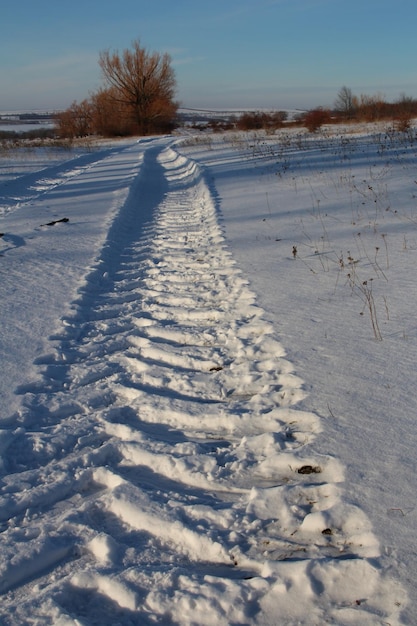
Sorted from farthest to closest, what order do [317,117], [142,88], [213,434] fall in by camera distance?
[142,88] → [317,117] → [213,434]

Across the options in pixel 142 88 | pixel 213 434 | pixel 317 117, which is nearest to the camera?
pixel 213 434

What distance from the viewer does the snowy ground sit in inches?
73.4

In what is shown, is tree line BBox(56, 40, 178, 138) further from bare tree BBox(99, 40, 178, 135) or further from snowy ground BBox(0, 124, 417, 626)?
snowy ground BBox(0, 124, 417, 626)

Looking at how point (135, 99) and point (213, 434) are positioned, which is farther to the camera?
point (135, 99)

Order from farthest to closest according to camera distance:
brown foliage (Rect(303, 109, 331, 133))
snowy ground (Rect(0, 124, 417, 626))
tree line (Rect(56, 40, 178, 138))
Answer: tree line (Rect(56, 40, 178, 138)) → brown foliage (Rect(303, 109, 331, 133)) → snowy ground (Rect(0, 124, 417, 626))

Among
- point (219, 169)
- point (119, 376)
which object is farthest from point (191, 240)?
point (219, 169)

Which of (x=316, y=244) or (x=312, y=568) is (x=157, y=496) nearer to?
(x=312, y=568)

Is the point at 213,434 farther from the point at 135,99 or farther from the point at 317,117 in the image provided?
the point at 135,99

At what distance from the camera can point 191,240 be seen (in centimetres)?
736

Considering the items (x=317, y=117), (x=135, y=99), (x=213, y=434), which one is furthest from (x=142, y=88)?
(x=213, y=434)

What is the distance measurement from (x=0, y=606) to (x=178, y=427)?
1.26 m

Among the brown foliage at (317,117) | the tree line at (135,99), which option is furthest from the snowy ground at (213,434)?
the tree line at (135,99)

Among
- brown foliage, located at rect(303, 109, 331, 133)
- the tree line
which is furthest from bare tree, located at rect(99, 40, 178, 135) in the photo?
brown foliage, located at rect(303, 109, 331, 133)

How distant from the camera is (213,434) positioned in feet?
9.45
